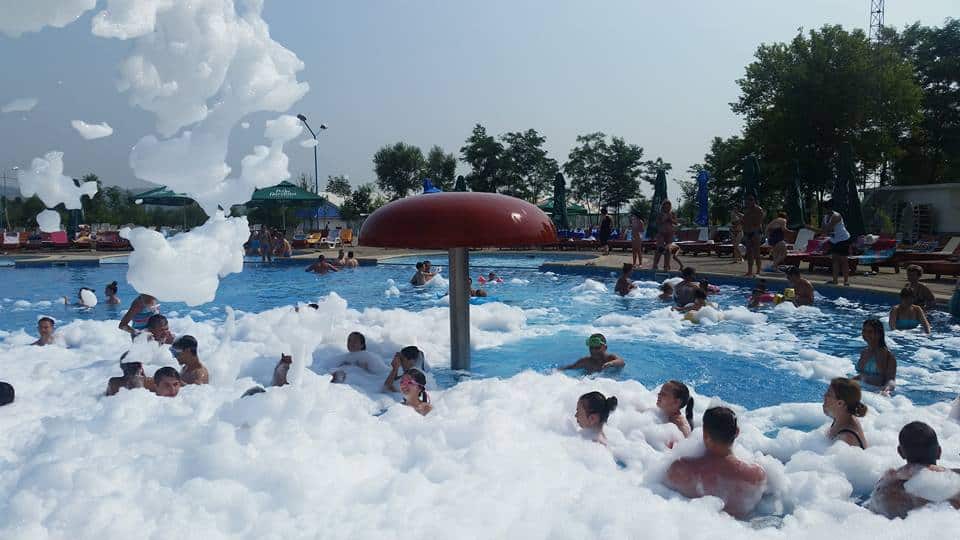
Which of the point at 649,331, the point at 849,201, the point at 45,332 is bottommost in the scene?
the point at 649,331

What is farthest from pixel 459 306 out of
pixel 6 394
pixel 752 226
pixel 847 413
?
pixel 752 226

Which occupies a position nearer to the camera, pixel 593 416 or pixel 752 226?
pixel 593 416

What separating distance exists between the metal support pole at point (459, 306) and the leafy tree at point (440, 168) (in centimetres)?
4687

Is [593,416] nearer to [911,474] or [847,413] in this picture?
[847,413]

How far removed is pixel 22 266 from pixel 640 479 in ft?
79.2

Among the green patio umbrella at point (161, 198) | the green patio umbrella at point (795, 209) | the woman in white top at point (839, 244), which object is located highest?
the green patio umbrella at point (161, 198)

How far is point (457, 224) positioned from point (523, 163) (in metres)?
43.0

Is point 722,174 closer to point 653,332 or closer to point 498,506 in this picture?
point 653,332

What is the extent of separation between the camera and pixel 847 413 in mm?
4715

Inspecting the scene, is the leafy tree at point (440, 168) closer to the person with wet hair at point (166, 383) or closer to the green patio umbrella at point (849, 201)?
the green patio umbrella at point (849, 201)

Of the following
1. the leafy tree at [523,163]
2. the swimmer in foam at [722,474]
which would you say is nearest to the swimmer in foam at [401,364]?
the swimmer in foam at [722,474]

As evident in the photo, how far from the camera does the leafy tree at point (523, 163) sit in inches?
1879

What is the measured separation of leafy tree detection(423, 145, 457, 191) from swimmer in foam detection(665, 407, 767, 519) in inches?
1975

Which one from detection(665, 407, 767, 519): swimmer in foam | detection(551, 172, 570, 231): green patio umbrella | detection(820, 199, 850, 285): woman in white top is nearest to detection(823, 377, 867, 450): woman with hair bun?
detection(665, 407, 767, 519): swimmer in foam
